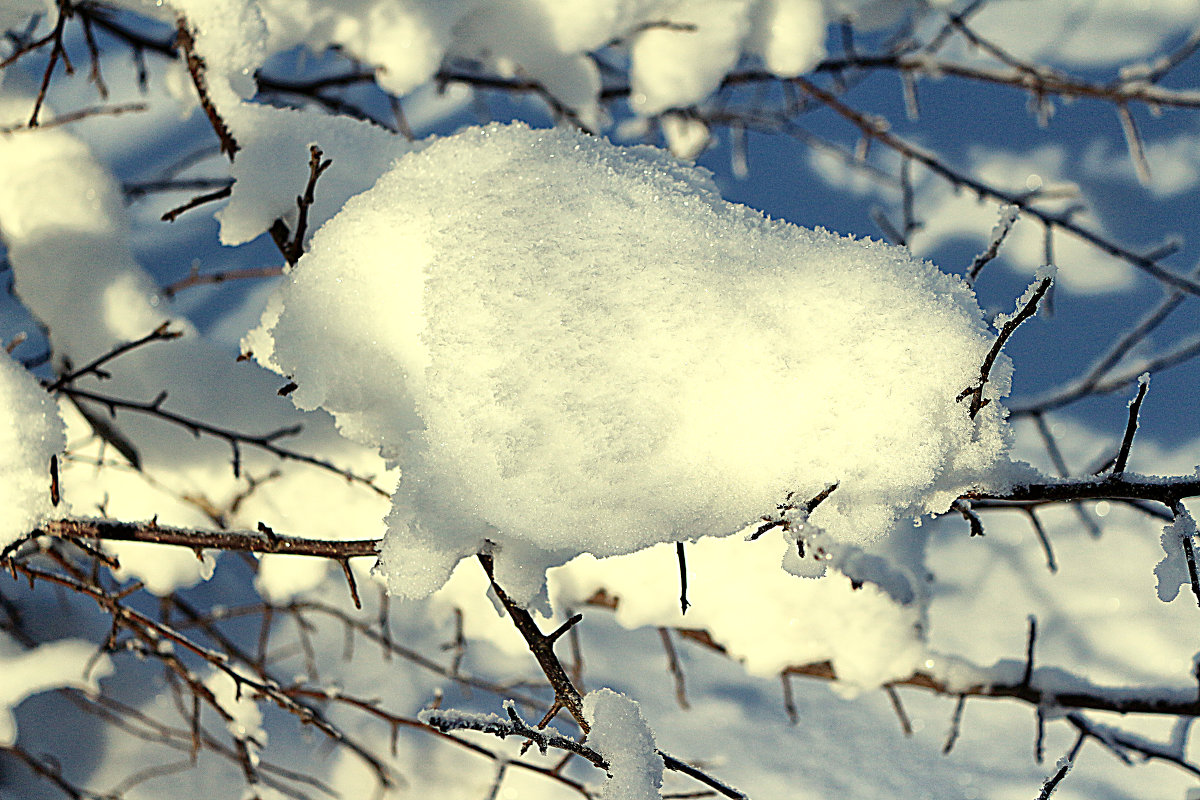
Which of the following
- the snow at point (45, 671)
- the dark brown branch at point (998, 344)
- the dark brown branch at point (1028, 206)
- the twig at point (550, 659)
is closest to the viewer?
the dark brown branch at point (998, 344)

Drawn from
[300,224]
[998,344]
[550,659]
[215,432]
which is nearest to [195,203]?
[300,224]

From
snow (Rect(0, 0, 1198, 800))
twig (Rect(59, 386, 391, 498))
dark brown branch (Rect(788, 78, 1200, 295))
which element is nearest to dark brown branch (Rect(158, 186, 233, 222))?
snow (Rect(0, 0, 1198, 800))

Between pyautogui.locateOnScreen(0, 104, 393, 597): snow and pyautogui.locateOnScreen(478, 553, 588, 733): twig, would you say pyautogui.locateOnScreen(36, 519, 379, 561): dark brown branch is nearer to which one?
pyautogui.locateOnScreen(478, 553, 588, 733): twig

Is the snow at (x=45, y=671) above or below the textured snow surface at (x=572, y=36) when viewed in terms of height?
below

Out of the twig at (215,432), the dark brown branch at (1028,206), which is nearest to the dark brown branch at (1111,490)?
the twig at (215,432)

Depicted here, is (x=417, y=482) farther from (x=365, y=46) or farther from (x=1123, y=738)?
(x=1123, y=738)

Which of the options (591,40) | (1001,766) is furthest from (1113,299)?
(591,40)

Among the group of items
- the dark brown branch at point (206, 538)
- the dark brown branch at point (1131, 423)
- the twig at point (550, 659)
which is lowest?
the twig at point (550, 659)

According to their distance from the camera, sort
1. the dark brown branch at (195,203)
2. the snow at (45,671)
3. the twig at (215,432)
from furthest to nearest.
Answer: the snow at (45,671) < the twig at (215,432) < the dark brown branch at (195,203)

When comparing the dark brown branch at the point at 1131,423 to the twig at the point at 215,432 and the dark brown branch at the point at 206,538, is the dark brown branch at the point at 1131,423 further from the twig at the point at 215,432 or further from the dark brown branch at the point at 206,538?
the twig at the point at 215,432
